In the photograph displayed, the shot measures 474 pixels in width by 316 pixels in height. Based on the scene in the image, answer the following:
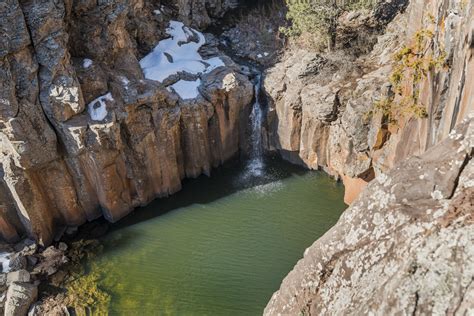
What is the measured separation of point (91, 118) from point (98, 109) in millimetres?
454

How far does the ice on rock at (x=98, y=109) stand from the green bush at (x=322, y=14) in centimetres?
936

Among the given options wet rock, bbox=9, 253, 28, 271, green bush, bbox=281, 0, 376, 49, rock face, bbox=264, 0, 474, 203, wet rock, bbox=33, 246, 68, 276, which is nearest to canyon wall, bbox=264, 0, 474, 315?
rock face, bbox=264, 0, 474, 203

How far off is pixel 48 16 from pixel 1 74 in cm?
244

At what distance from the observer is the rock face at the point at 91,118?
12.5 metres

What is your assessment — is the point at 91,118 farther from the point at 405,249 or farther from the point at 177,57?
the point at 405,249

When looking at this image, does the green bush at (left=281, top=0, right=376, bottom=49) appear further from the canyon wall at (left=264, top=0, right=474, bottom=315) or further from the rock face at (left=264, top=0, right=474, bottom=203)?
the canyon wall at (left=264, top=0, right=474, bottom=315)

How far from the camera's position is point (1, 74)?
11.9m

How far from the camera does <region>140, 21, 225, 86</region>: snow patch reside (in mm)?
16750

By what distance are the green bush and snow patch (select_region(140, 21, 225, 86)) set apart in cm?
417

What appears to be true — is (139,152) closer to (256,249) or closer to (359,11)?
(256,249)

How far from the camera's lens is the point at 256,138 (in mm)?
18125

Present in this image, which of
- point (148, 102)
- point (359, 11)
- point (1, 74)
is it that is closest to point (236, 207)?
point (148, 102)

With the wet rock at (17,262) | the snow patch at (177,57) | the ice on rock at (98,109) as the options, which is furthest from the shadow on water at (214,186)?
the snow patch at (177,57)

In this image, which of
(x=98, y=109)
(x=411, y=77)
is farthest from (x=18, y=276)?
(x=411, y=77)
